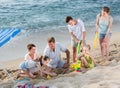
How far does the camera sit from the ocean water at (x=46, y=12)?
48.9ft

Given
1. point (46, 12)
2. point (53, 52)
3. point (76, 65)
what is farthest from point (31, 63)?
point (46, 12)

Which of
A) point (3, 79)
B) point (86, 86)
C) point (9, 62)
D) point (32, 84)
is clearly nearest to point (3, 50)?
point (9, 62)

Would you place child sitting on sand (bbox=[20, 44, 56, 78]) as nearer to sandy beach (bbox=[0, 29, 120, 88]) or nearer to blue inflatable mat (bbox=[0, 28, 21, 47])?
sandy beach (bbox=[0, 29, 120, 88])

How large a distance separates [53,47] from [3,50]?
3.56m

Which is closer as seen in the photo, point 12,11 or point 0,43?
point 0,43

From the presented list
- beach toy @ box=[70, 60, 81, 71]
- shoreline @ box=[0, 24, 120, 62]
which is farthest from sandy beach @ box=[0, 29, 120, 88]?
shoreline @ box=[0, 24, 120, 62]

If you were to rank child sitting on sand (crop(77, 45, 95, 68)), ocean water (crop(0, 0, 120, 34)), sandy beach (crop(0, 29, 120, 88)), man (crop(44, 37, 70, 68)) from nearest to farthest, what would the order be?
1. sandy beach (crop(0, 29, 120, 88))
2. man (crop(44, 37, 70, 68))
3. child sitting on sand (crop(77, 45, 95, 68))
4. ocean water (crop(0, 0, 120, 34))

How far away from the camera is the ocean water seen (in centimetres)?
1491

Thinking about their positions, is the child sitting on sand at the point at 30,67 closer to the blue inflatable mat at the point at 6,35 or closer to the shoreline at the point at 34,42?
the blue inflatable mat at the point at 6,35

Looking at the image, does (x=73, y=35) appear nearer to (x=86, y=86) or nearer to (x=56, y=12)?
(x=86, y=86)

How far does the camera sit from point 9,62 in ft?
35.5

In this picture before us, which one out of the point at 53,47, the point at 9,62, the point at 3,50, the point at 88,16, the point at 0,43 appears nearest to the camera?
the point at 0,43

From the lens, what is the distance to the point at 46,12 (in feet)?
55.3

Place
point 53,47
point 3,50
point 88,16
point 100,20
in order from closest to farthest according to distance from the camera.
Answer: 1. point 53,47
2. point 100,20
3. point 3,50
4. point 88,16
